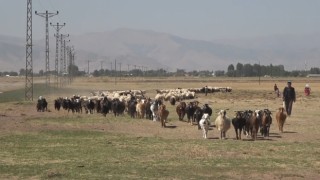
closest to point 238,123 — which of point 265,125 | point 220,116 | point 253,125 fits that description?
point 253,125

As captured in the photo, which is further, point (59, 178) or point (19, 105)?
point (19, 105)

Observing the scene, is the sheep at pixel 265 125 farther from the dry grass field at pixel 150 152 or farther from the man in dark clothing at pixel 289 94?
the man in dark clothing at pixel 289 94

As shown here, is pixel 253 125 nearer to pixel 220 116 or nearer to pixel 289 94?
pixel 220 116

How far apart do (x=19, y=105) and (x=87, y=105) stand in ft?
37.0

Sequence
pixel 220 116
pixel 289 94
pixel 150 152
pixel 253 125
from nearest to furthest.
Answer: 1. pixel 150 152
2. pixel 253 125
3. pixel 220 116
4. pixel 289 94

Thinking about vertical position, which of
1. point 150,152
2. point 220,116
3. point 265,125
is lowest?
point 150,152

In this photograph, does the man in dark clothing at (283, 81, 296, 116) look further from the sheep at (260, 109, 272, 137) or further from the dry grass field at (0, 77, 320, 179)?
the sheep at (260, 109, 272, 137)

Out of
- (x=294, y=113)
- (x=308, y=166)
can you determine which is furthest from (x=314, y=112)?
(x=308, y=166)

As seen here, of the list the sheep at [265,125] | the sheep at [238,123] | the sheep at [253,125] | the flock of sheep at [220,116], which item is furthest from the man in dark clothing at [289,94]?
the sheep at [238,123]

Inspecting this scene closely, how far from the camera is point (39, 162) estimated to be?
18531 mm

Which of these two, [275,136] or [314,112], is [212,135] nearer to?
[275,136]

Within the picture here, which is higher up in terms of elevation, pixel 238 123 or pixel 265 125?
pixel 238 123

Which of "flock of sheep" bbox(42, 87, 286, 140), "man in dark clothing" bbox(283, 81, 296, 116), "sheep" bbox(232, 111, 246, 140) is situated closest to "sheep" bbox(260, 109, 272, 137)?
"flock of sheep" bbox(42, 87, 286, 140)

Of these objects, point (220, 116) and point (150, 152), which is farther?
point (220, 116)
